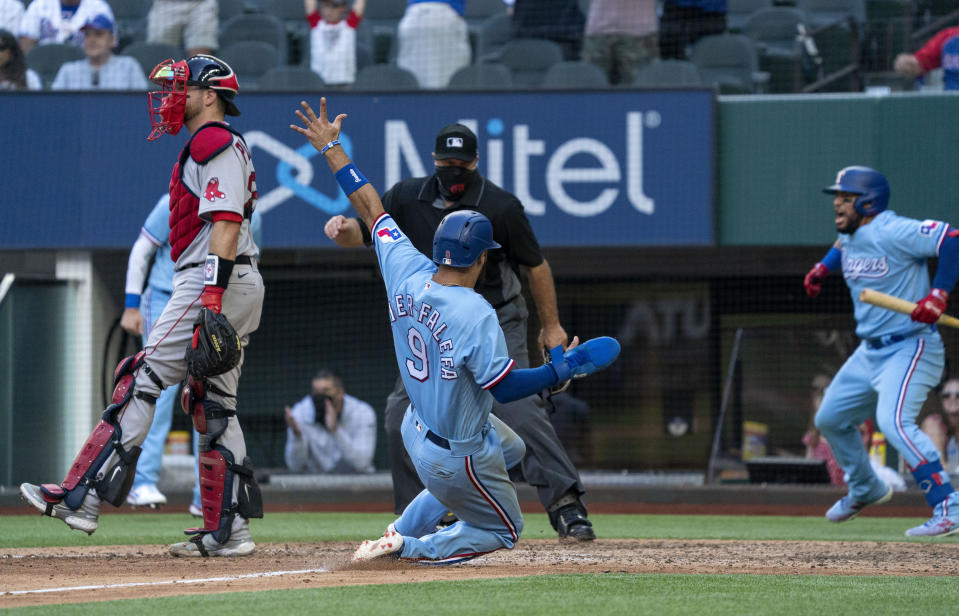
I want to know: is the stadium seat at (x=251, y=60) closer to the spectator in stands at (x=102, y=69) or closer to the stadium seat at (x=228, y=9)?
the spectator in stands at (x=102, y=69)

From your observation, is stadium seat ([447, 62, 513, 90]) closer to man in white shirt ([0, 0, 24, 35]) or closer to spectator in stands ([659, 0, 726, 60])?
spectator in stands ([659, 0, 726, 60])

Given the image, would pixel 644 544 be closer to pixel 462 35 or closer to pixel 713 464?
pixel 713 464

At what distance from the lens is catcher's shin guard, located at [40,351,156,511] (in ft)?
16.4

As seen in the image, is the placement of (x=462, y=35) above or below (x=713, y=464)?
above

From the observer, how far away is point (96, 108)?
34.3ft

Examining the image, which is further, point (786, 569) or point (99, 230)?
point (99, 230)

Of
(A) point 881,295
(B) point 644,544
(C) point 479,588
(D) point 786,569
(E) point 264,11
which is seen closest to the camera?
A: (C) point 479,588

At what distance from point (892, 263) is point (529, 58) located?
5152 millimetres

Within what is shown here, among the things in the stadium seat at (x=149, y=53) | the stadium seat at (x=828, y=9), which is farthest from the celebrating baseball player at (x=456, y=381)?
the stadium seat at (x=828, y=9)

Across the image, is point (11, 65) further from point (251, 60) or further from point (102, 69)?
point (251, 60)

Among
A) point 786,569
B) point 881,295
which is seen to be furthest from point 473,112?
point 786,569

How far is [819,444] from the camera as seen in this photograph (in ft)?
34.5

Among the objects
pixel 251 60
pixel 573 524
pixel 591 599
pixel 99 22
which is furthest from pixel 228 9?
pixel 591 599

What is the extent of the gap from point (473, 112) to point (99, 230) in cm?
317
